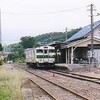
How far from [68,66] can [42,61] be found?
537cm

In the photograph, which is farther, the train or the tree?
the tree

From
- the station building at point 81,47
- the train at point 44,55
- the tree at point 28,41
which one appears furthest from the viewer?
the tree at point 28,41

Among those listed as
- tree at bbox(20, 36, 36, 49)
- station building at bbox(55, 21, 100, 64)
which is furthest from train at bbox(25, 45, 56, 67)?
tree at bbox(20, 36, 36, 49)

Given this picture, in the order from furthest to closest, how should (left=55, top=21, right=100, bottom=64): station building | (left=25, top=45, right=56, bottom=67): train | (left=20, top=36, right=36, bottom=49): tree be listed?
(left=20, top=36, right=36, bottom=49): tree < (left=55, top=21, right=100, bottom=64): station building < (left=25, top=45, right=56, bottom=67): train

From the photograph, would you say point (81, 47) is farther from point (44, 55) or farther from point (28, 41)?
point (28, 41)

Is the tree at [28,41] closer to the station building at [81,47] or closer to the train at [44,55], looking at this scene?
the station building at [81,47]

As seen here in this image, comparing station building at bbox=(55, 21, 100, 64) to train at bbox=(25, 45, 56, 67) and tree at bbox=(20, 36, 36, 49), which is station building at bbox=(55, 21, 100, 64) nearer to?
train at bbox=(25, 45, 56, 67)

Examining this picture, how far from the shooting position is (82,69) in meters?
39.5

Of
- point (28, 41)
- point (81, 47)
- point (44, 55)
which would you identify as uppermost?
point (28, 41)

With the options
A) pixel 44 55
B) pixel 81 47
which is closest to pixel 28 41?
pixel 81 47

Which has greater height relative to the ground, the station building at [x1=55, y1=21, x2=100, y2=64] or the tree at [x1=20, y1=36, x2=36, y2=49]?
the tree at [x1=20, y1=36, x2=36, y2=49]

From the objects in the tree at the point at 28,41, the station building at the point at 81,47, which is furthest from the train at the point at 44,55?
the tree at the point at 28,41

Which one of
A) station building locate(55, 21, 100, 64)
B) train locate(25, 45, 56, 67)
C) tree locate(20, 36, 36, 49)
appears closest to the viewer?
train locate(25, 45, 56, 67)

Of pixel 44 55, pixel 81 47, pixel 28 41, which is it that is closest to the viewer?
pixel 44 55
